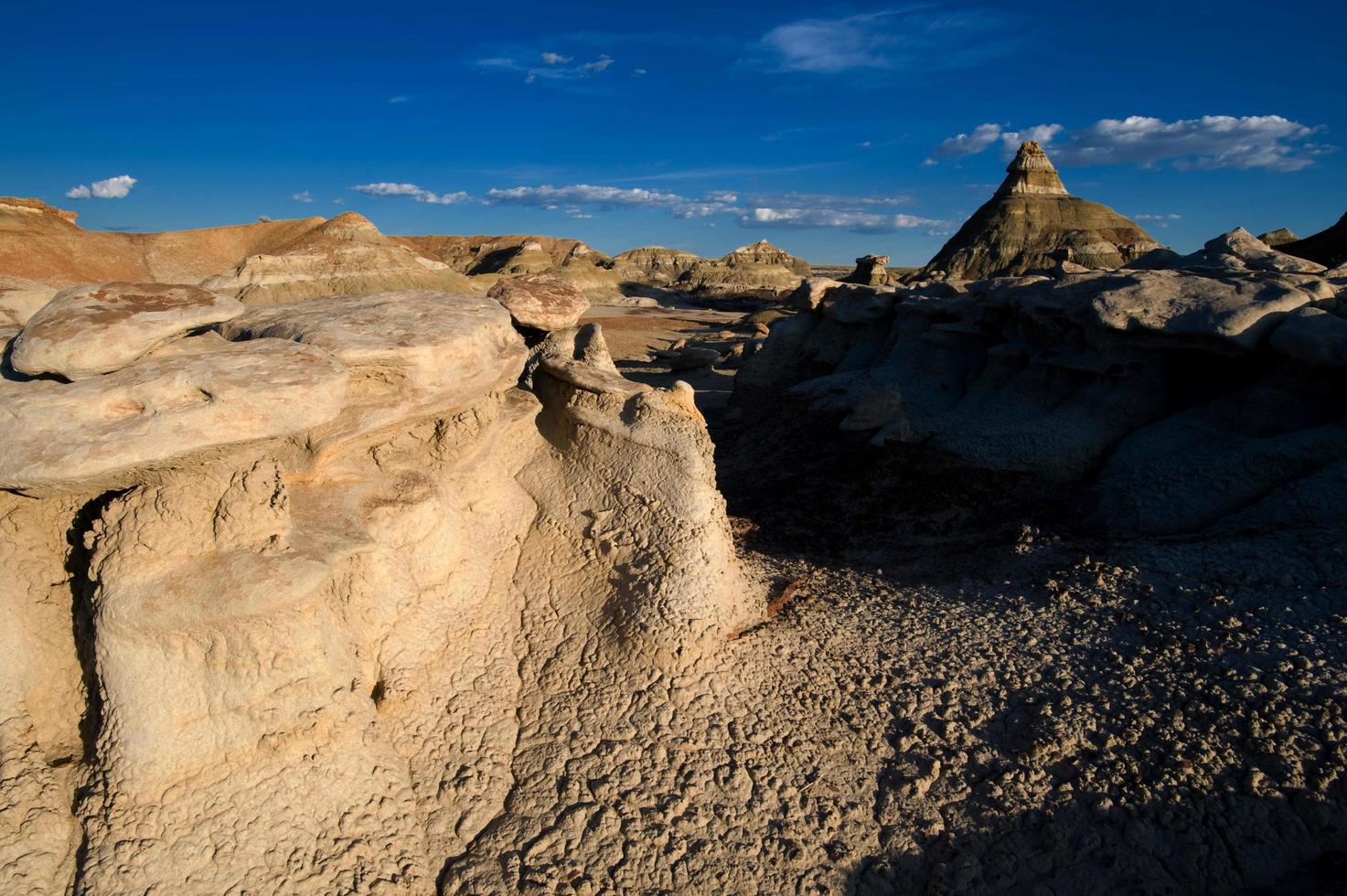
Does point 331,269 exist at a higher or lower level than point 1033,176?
lower

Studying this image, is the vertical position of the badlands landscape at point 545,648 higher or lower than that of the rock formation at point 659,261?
lower

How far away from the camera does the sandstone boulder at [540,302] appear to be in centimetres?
382

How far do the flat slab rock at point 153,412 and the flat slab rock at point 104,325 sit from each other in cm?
5

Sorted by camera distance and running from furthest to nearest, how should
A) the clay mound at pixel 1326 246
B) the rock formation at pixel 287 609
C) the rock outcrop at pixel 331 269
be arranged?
the rock outcrop at pixel 331 269, the clay mound at pixel 1326 246, the rock formation at pixel 287 609

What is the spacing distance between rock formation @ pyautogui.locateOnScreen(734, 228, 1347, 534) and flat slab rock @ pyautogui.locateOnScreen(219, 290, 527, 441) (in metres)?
4.13

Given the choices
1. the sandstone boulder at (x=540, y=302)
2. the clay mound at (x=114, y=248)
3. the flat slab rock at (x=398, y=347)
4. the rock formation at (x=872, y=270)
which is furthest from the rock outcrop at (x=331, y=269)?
the flat slab rock at (x=398, y=347)

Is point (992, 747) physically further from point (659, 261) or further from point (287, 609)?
point (659, 261)

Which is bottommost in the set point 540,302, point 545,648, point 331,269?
point 545,648

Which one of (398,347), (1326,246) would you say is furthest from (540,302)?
(1326,246)

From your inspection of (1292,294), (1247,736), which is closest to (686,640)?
(1247,736)

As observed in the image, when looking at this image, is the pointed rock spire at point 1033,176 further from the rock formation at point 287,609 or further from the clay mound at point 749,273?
the rock formation at point 287,609

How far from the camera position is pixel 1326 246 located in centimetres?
1316

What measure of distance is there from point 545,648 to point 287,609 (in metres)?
1.07

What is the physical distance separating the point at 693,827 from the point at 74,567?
2381mm
